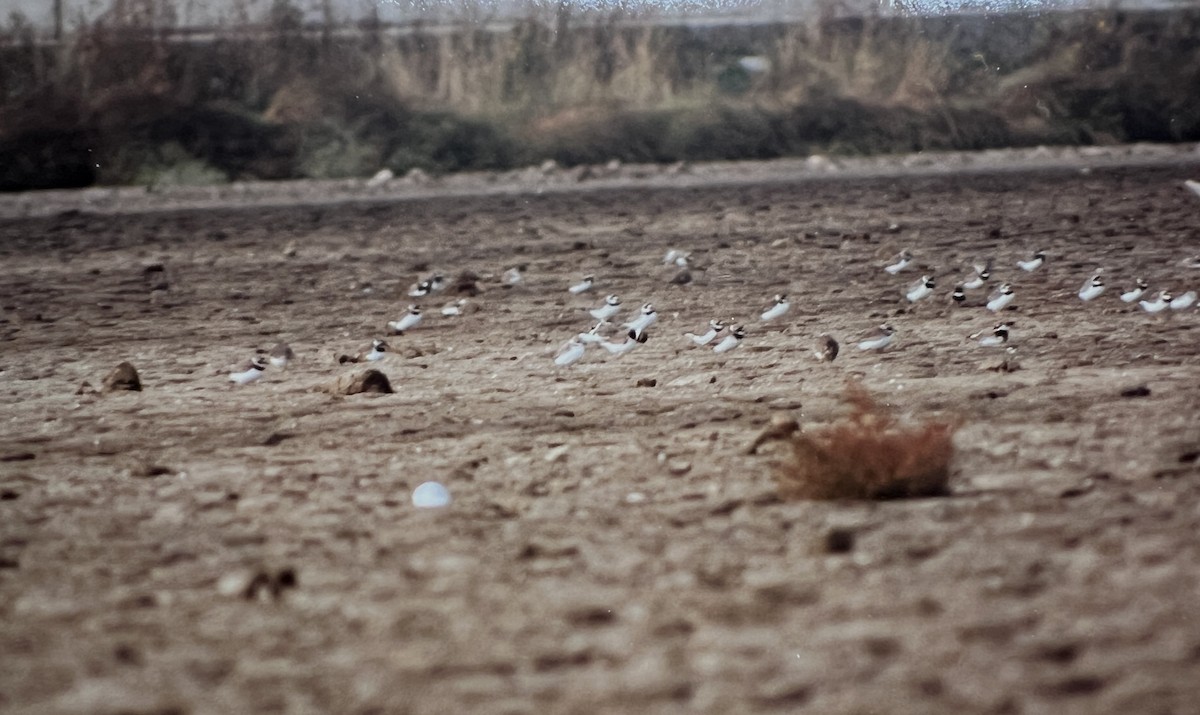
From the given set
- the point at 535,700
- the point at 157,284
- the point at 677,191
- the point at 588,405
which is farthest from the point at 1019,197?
the point at 535,700

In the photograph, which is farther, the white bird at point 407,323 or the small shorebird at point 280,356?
the white bird at point 407,323

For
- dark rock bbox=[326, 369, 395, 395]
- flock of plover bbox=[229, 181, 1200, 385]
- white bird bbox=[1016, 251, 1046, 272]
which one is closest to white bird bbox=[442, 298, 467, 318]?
flock of plover bbox=[229, 181, 1200, 385]

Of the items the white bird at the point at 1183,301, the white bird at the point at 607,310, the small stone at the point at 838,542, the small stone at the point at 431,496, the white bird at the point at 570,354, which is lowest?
the white bird at the point at 607,310

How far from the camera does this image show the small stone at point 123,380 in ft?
21.2

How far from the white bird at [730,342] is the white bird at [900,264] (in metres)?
2.11

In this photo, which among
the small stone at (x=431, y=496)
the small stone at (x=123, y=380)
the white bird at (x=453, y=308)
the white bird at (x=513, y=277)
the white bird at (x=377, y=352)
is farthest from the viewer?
the white bird at (x=513, y=277)

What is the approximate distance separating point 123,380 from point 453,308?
6.93 ft

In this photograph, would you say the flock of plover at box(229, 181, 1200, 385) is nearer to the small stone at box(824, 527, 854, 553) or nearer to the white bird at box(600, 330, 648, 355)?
the white bird at box(600, 330, 648, 355)

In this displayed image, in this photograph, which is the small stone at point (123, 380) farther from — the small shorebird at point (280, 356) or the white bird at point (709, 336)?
the white bird at point (709, 336)

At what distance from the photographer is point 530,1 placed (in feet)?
73.0

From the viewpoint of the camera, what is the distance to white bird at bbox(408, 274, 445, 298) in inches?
343

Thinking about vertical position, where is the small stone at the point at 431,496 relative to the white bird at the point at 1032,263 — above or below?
above

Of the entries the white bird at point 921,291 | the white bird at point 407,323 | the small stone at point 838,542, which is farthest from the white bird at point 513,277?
the small stone at point 838,542

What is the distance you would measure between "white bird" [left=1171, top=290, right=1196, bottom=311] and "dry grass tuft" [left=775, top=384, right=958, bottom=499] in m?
3.48
